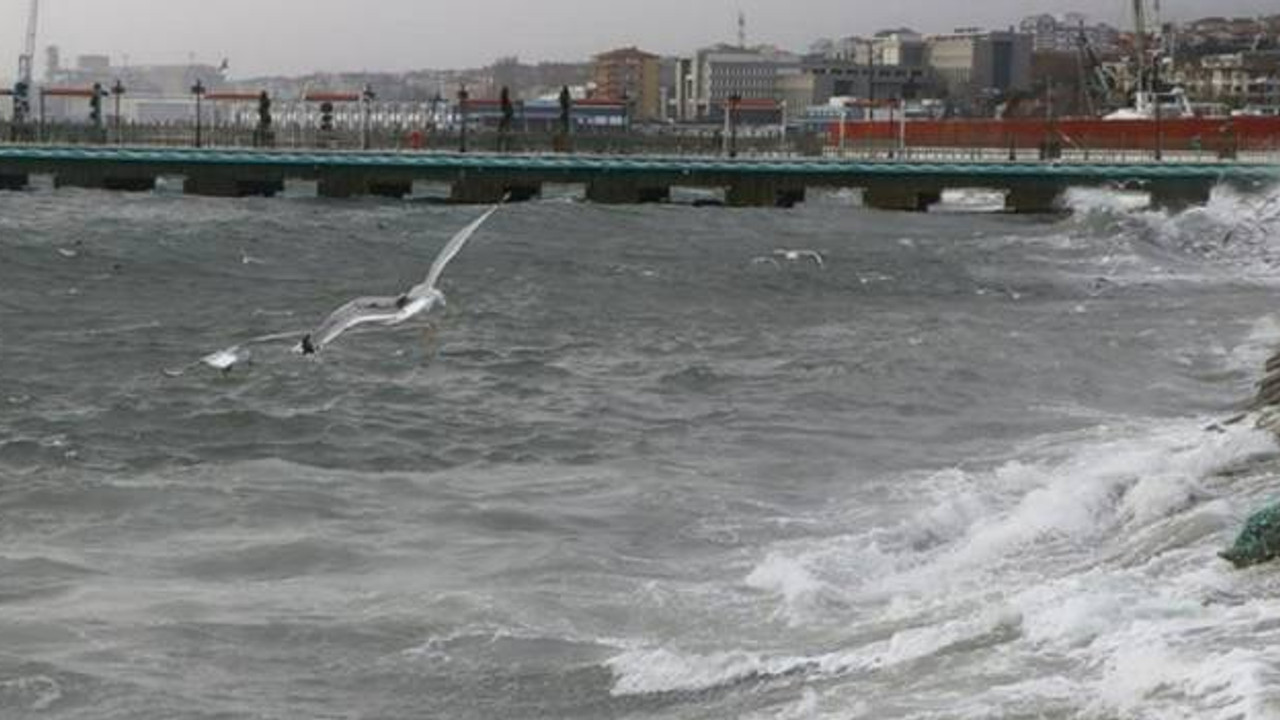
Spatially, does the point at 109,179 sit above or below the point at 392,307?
above

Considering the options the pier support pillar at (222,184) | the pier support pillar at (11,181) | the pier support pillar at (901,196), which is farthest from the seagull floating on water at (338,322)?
the pier support pillar at (11,181)

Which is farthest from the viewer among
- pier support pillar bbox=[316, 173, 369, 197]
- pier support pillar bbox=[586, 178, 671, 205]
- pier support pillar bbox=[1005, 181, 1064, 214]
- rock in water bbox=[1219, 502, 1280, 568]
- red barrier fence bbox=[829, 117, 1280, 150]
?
red barrier fence bbox=[829, 117, 1280, 150]

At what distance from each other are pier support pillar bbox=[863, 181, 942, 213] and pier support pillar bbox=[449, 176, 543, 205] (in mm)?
11293

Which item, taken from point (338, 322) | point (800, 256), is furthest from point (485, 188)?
point (338, 322)

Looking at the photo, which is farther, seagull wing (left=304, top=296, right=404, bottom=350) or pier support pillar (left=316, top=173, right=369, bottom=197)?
pier support pillar (left=316, top=173, right=369, bottom=197)

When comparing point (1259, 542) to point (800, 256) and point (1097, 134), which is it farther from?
point (1097, 134)

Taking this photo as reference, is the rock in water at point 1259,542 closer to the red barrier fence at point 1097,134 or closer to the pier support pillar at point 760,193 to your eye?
the pier support pillar at point 760,193

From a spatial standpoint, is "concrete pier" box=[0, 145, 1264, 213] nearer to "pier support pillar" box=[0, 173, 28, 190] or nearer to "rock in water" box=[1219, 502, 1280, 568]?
"pier support pillar" box=[0, 173, 28, 190]

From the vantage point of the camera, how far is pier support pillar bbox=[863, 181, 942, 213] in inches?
2589

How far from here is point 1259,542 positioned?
1007 cm

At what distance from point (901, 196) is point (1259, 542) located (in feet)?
188

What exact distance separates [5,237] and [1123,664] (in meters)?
39.1

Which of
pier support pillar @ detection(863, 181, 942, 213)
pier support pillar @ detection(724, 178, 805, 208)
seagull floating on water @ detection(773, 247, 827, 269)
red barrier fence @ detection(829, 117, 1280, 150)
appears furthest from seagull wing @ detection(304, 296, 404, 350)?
red barrier fence @ detection(829, 117, 1280, 150)

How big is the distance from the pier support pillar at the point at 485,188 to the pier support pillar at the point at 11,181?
15.1m
